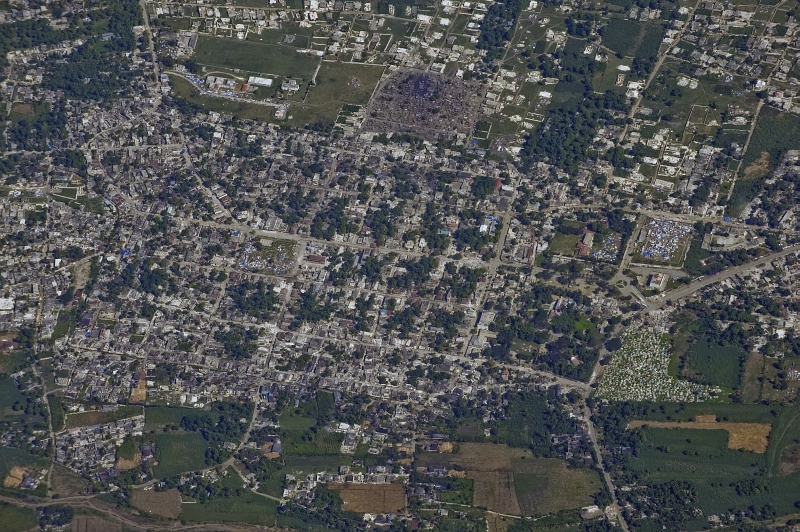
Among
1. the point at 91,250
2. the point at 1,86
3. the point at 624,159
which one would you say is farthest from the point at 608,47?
the point at 1,86

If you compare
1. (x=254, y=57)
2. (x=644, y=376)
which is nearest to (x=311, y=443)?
(x=644, y=376)

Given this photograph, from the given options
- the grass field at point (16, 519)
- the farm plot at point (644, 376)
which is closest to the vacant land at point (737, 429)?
the farm plot at point (644, 376)

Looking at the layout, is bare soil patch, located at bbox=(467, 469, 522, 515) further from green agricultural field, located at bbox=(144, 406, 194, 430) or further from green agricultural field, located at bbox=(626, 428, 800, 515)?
green agricultural field, located at bbox=(144, 406, 194, 430)

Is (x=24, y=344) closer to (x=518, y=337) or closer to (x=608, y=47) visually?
(x=518, y=337)

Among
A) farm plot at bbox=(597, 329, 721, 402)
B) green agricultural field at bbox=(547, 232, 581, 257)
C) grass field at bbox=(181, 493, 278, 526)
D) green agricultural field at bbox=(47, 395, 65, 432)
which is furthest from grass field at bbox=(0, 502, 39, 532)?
green agricultural field at bbox=(547, 232, 581, 257)

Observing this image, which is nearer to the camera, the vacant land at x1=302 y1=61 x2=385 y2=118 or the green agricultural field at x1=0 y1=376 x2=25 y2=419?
the green agricultural field at x1=0 y1=376 x2=25 y2=419

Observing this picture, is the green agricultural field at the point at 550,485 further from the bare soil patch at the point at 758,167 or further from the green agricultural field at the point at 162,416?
the bare soil patch at the point at 758,167
